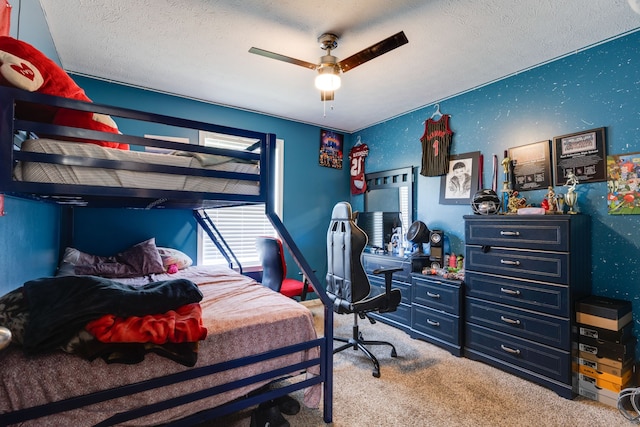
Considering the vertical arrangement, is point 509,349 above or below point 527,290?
below

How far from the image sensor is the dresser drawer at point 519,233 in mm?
2266

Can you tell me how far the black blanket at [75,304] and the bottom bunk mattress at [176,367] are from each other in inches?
3.5

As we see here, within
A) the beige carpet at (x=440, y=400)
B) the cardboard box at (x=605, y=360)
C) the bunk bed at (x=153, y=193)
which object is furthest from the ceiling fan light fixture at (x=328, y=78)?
the cardboard box at (x=605, y=360)

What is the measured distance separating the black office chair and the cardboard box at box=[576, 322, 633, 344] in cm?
136

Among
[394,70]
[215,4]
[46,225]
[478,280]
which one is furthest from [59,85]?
[478,280]

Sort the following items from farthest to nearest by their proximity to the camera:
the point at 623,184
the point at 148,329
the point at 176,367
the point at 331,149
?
the point at 331,149, the point at 623,184, the point at 176,367, the point at 148,329

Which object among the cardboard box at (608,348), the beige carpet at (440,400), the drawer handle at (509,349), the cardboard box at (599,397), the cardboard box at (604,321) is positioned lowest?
the beige carpet at (440,400)

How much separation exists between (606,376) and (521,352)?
19.7 inches

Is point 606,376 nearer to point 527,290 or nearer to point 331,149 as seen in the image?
point 527,290

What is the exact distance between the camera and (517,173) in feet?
9.65

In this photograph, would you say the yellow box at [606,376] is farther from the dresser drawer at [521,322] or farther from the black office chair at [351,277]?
the black office chair at [351,277]

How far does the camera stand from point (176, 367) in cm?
131

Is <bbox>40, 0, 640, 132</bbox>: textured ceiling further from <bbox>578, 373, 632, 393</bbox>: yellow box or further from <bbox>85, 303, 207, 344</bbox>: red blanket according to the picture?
<bbox>578, 373, 632, 393</bbox>: yellow box

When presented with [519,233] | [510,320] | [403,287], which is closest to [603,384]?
[510,320]
